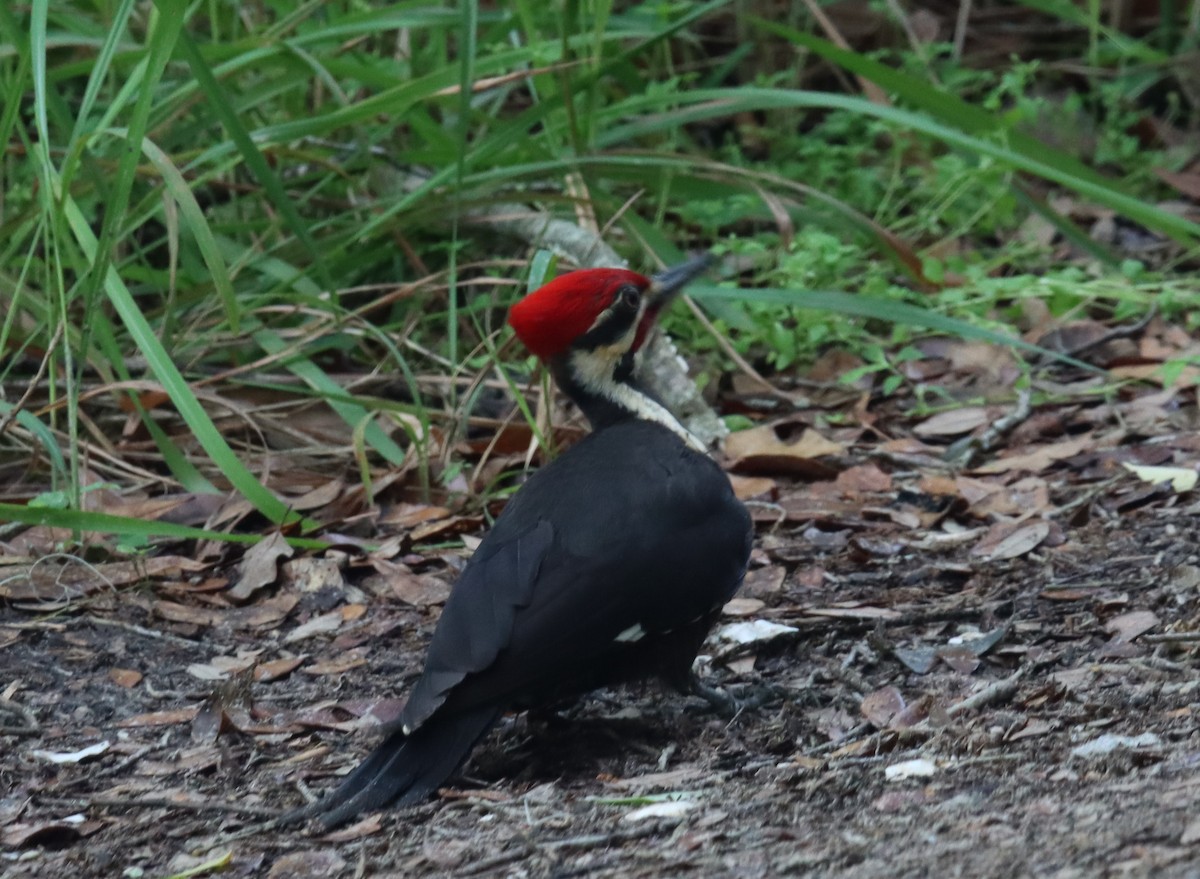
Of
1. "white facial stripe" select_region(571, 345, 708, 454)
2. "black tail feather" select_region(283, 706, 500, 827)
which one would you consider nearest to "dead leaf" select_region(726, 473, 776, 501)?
"white facial stripe" select_region(571, 345, 708, 454)

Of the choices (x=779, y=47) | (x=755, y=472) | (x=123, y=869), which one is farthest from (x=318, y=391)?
(x=779, y=47)

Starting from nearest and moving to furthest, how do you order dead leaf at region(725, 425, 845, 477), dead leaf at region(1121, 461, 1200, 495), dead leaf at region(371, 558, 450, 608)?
dead leaf at region(371, 558, 450, 608) < dead leaf at region(1121, 461, 1200, 495) < dead leaf at region(725, 425, 845, 477)

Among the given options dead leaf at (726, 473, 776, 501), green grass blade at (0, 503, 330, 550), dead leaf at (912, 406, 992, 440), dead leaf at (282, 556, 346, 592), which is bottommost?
dead leaf at (912, 406, 992, 440)

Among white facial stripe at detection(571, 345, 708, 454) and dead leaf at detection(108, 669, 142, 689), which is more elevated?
Result: white facial stripe at detection(571, 345, 708, 454)

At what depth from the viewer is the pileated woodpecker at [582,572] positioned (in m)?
2.56

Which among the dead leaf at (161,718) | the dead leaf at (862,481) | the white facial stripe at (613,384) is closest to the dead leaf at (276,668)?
the dead leaf at (161,718)

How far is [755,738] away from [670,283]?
0.97m

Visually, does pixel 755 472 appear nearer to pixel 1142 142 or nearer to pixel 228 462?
pixel 228 462

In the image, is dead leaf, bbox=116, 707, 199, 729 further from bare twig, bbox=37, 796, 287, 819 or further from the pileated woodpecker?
the pileated woodpecker

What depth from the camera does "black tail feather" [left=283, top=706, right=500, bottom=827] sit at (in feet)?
8.20

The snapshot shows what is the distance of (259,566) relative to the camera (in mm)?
3619

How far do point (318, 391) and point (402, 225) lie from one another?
26.3 inches

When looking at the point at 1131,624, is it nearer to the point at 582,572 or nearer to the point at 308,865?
the point at 582,572

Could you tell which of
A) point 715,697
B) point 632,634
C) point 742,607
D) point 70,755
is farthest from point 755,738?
point 70,755
